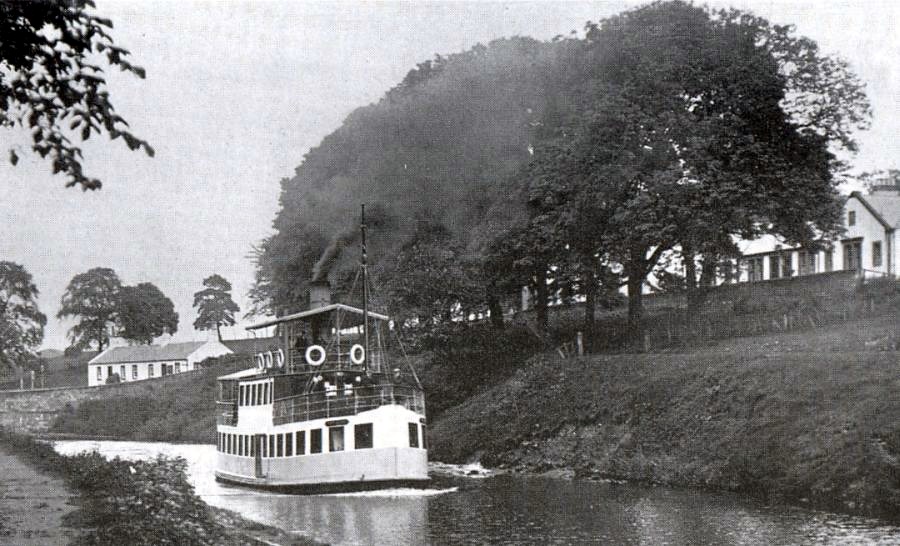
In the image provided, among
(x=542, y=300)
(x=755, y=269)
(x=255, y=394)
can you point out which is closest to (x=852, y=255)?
(x=755, y=269)

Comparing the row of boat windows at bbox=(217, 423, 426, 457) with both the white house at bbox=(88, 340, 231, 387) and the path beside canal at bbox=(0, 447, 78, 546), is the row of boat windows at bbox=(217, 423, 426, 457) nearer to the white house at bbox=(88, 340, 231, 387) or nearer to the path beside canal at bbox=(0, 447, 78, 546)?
the path beside canal at bbox=(0, 447, 78, 546)

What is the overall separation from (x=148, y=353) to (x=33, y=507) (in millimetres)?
96053

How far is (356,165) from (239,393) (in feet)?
32.6

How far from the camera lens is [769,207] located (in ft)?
135

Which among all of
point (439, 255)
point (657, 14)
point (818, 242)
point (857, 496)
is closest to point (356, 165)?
point (439, 255)

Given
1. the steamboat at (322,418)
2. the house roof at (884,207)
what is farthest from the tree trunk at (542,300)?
the house roof at (884,207)

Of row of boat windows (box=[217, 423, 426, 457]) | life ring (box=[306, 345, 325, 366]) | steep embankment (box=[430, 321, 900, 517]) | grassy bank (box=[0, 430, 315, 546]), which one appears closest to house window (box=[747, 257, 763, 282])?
steep embankment (box=[430, 321, 900, 517])

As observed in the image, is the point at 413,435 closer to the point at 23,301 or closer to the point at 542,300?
the point at 542,300

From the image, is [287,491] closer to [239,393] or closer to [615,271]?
[239,393]

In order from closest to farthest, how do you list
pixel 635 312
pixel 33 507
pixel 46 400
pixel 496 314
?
pixel 33 507 < pixel 635 312 < pixel 496 314 < pixel 46 400

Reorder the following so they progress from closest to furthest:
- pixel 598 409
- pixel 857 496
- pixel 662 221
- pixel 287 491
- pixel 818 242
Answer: pixel 857 496 < pixel 287 491 < pixel 598 409 < pixel 662 221 < pixel 818 242

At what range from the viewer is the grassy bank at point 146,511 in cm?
1598

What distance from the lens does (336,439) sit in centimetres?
3384

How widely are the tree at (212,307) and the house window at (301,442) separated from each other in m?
93.7
